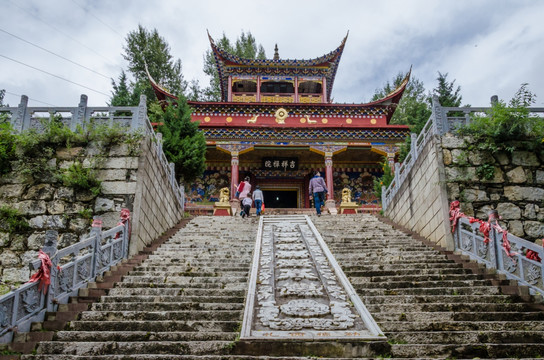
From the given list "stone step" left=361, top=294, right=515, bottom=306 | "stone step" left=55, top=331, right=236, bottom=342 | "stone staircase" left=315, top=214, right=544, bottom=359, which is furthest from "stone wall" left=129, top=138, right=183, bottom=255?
"stone step" left=361, top=294, right=515, bottom=306

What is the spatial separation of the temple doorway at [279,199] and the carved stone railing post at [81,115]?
13079 mm

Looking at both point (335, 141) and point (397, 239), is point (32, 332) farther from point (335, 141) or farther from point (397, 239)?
point (335, 141)

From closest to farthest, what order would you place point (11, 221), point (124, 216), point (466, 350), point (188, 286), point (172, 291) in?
point (466, 350), point (172, 291), point (188, 286), point (124, 216), point (11, 221)

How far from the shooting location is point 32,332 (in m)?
4.83

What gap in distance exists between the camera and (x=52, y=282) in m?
5.42

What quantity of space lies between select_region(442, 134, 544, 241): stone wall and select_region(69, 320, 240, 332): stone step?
215 inches

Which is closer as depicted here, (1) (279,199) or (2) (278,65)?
(1) (279,199)

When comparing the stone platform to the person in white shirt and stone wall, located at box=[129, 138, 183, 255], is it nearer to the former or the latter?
stone wall, located at box=[129, 138, 183, 255]

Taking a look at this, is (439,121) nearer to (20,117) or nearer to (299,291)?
(299,291)

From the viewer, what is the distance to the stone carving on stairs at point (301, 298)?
4.56 metres

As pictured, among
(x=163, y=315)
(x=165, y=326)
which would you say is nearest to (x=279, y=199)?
(x=163, y=315)

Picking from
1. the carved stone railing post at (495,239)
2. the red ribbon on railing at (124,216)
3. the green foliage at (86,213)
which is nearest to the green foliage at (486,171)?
the carved stone railing post at (495,239)

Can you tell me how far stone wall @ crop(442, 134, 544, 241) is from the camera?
8.58 metres

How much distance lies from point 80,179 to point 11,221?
142cm
